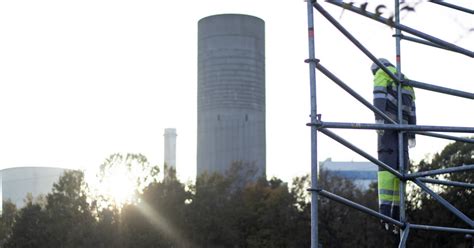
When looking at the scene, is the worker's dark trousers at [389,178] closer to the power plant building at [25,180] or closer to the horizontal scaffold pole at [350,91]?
the horizontal scaffold pole at [350,91]

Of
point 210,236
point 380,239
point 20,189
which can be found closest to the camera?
point 380,239

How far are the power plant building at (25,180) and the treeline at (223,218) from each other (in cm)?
2621

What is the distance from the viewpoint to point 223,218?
133ft

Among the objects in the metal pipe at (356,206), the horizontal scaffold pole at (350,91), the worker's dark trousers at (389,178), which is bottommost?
the metal pipe at (356,206)

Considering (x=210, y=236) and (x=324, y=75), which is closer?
(x=324, y=75)

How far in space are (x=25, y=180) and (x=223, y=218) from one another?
36413 millimetres

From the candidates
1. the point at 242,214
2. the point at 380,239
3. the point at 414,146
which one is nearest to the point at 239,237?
the point at 242,214

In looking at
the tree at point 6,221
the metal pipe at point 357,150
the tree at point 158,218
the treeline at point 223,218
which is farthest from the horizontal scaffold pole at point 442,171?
the tree at point 6,221

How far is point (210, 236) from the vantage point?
130 ft

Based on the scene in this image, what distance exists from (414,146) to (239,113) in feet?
230

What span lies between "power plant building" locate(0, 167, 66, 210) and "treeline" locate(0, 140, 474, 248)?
86.0 feet

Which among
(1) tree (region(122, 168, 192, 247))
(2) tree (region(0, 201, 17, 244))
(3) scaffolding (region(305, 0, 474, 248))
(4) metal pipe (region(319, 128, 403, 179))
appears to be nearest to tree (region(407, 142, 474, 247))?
(1) tree (region(122, 168, 192, 247))

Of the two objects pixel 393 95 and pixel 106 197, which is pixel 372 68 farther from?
pixel 106 197

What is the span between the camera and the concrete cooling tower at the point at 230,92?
7575 centimetres
